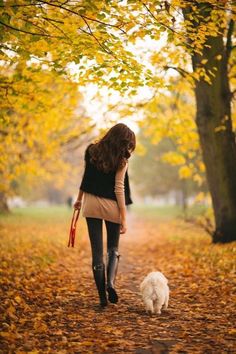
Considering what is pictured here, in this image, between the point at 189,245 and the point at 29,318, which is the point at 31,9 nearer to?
the point at 29,318

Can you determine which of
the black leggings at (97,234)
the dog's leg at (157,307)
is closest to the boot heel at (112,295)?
the black leggings at (97,234)

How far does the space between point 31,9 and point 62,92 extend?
491 cm

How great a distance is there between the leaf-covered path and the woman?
0.66m

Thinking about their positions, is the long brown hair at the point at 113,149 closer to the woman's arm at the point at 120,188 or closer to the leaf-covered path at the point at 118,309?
the woman's arm at the point at 120,188

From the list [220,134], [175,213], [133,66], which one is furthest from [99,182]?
[175,213]

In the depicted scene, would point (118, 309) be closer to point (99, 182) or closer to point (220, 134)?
point (99, 182)

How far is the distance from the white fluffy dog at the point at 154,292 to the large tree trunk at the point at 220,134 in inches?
195

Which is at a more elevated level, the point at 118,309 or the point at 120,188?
the point at 120,188

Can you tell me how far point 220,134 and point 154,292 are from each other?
5.43 m

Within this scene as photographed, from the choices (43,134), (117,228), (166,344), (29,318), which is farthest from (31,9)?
(43,134)

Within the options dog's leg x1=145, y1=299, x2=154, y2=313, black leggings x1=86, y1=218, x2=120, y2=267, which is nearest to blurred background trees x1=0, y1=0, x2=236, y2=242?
black leggings x1=86, y1=218, x2=120, y2=267

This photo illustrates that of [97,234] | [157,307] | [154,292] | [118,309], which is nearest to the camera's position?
[154,292]

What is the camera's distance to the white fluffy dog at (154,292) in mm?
4785

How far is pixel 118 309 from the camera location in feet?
17.1
